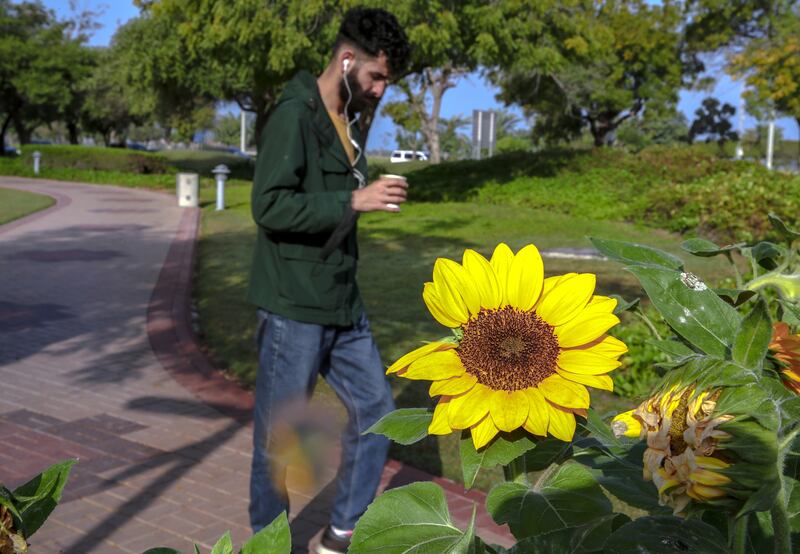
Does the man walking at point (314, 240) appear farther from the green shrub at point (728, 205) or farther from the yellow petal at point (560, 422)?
the green shrub at point (728, 205)

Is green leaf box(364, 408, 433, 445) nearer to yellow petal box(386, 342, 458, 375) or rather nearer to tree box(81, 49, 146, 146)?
yellow petal box(386, 342, 458, 375)

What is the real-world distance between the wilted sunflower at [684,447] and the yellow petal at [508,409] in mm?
145

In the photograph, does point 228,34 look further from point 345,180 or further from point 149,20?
point 345,180

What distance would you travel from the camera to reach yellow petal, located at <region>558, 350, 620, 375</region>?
883mm

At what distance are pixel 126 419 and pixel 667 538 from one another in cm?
578

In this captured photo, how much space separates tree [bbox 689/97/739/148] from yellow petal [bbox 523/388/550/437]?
5563 centimetres

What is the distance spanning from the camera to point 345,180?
3428 mm

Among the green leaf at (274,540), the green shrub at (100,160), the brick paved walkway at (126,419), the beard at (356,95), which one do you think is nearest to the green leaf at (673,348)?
the green leaf at (274,540)

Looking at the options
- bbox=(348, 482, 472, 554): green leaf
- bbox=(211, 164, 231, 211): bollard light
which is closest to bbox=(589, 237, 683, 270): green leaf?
bbox=(348, 482, 472, 554): green leaf

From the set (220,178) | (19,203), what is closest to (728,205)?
(220,178)

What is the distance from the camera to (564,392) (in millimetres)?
867

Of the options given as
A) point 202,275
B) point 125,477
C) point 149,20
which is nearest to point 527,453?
point 125,477

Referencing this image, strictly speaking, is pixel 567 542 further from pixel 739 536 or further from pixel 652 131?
pixel 652 131

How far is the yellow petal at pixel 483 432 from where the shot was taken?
0.85m
